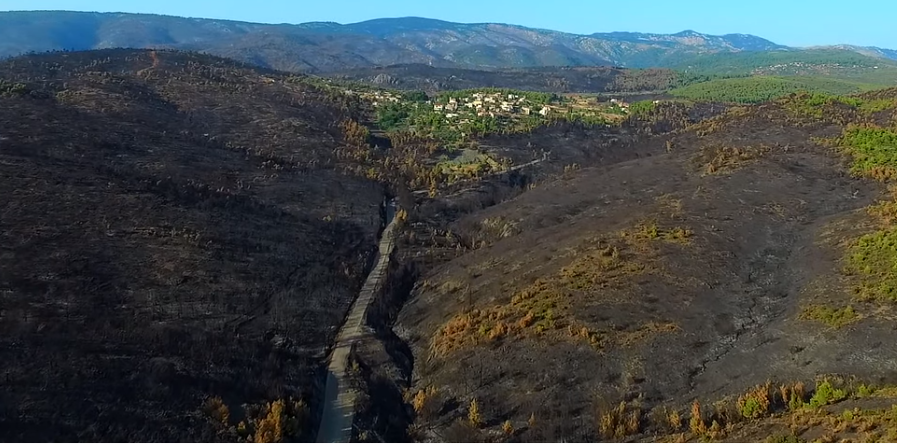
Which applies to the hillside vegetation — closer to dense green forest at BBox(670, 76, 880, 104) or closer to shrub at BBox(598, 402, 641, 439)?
shrub at BBox(598, 402, 641, 439)

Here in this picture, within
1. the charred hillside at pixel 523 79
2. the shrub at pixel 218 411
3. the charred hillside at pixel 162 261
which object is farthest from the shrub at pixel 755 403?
the charred hillside at pixel 523 79

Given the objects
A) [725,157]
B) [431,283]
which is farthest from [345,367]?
[725,157]

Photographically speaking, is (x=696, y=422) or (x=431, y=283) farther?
(x=431, y=283)

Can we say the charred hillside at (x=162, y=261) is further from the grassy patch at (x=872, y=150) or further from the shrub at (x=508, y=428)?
the grassy patch at (x=872, y=150)

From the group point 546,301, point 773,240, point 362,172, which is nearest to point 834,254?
point 773,240

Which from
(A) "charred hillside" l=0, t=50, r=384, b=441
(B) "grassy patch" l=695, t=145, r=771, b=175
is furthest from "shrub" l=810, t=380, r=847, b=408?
(B) "grassy patch" l=695, t=145, r=771, b=175

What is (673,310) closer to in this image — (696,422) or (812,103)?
(696,422)
